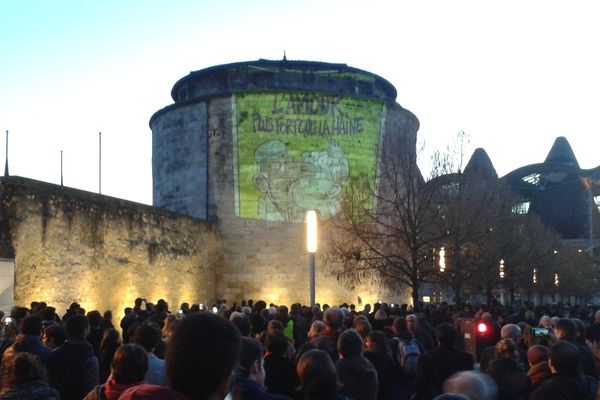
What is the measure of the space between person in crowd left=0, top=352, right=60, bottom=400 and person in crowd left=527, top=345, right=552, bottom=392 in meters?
4.10

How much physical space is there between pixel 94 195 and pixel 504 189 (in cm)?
1989

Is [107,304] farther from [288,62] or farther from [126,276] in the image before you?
[288,62]

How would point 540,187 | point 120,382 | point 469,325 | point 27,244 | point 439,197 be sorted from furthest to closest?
point 540,187, point 439,197, point 27,244, point 469,325, point 120,382

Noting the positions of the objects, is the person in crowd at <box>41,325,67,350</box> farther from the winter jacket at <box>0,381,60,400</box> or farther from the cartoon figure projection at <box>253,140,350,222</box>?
the cartoon figure projection at <box>253,140,350,222</box>

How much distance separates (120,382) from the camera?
4.71m

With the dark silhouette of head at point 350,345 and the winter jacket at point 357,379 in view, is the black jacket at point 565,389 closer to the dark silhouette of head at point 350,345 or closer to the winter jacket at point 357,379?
the winter jacket at point 357,379

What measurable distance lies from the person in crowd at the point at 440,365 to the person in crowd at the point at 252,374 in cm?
252

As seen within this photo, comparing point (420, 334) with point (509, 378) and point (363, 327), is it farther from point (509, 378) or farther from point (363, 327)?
point (509, 378)

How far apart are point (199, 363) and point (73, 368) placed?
4154mm

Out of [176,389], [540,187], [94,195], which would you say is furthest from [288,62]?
[540,187]

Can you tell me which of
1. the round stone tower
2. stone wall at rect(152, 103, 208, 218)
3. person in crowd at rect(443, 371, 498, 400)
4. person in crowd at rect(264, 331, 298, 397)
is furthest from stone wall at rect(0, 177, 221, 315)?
person in crowd at rect(443, 371, 498, 400)

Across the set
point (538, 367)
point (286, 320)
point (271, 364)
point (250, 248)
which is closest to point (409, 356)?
point (538, 367)

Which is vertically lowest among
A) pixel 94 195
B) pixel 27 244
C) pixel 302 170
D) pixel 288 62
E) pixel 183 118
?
pixel 27 244

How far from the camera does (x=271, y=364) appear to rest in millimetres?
6035
